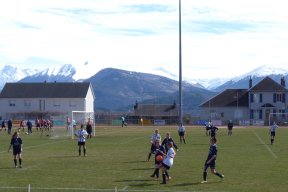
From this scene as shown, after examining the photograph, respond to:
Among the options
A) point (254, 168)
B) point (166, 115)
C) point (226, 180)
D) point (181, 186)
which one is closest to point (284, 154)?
point (254, 168)

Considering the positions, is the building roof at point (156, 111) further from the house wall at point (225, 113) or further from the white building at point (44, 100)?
the white building at point (44, 100)

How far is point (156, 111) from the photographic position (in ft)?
429

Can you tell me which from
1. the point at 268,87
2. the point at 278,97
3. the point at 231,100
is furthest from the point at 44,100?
the point at 278,97

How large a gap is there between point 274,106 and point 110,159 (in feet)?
287

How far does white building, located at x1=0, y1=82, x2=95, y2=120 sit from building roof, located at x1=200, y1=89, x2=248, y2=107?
25935 mm

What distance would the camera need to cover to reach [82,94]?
126 metres

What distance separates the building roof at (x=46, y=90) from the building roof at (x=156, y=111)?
12.4m

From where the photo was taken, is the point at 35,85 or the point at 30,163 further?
the point at 35,85

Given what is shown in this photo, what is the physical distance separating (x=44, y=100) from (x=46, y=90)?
2.94 metres

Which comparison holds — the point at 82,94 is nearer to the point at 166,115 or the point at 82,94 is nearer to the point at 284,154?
the point at 166,115

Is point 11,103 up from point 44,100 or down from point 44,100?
down

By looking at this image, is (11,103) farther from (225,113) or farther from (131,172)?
(131,172)

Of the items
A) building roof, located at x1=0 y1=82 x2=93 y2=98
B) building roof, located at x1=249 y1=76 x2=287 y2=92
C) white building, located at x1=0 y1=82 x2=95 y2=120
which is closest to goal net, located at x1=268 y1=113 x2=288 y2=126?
building roof, located at x1=249 y1=76 x2=287 y2=92

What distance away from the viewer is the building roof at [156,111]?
12912 cm
